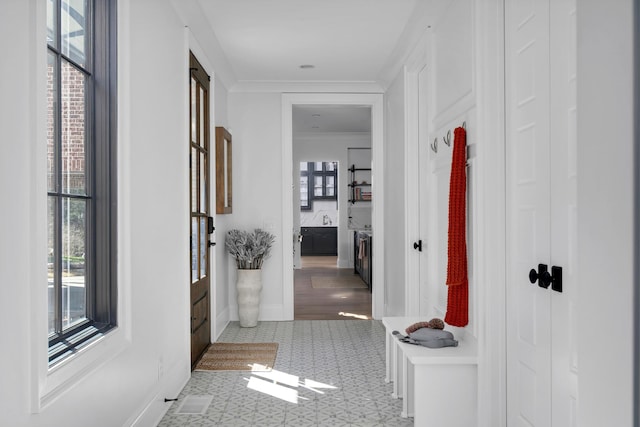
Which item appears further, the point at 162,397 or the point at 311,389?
the point at 311,389

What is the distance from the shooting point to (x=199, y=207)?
4.45 metres

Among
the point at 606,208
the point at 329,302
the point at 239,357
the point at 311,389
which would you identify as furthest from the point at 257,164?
the point at 606,208

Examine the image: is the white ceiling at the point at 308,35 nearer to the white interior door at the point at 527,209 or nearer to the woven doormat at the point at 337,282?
the white interior door at the point at 527,209

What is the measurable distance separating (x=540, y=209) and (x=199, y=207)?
2.97 meters

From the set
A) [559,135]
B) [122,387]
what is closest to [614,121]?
[559,135]

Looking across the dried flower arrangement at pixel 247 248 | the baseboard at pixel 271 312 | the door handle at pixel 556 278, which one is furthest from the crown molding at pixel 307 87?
the door handle at pixel 556 278

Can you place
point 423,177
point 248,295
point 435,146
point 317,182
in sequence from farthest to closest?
point 317,182 → point 248,295 → point 423,177 → point 435,146

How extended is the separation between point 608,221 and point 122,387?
2424 mm

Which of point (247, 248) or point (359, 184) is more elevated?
point (359, 184)

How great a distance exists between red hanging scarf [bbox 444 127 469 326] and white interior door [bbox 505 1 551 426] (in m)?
0.35

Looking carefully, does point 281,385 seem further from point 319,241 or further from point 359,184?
point 319,241

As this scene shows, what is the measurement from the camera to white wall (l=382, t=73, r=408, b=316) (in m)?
4.89

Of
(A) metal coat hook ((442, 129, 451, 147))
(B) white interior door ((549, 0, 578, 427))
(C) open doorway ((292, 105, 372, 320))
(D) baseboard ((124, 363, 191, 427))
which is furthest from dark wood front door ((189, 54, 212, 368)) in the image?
(B) white interior door ((549, 0, 578, 427))

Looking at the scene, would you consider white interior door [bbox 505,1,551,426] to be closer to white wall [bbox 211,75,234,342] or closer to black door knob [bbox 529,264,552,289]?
black door knob [bbox 529,264,552,289]
